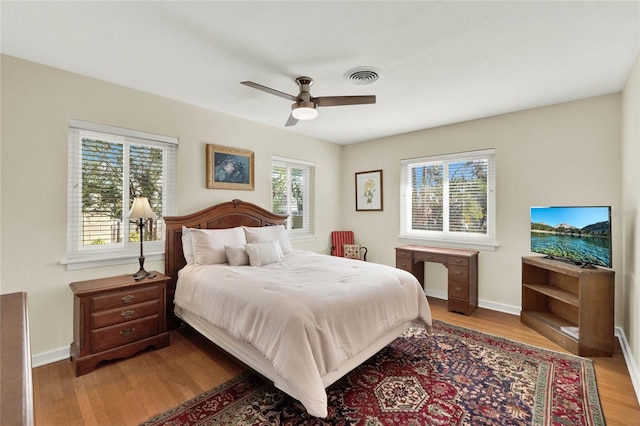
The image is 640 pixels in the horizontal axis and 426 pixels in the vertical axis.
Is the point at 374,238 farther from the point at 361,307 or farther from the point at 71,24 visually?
the point at 71,24

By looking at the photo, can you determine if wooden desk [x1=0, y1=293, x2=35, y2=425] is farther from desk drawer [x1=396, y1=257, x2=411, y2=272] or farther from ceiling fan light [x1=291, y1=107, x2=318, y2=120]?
desk drawer [x1=396, y1=257, x2=411, y2=272]

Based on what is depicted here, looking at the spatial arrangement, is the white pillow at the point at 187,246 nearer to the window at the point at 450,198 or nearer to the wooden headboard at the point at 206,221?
the wooden headboard at the point at 206,221

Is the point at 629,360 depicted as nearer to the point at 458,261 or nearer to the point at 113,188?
the point at 458,261

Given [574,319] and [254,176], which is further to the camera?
[254,176]

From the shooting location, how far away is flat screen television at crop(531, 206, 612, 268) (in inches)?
103

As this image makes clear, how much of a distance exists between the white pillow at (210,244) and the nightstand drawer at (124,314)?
58 centimetres

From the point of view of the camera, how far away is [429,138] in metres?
4.43

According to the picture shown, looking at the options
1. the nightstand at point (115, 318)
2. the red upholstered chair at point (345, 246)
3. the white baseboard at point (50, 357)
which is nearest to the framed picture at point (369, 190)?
the red upholstered chair at point (345, 246)

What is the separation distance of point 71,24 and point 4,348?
6.81 feet

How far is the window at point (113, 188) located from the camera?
2744 mm

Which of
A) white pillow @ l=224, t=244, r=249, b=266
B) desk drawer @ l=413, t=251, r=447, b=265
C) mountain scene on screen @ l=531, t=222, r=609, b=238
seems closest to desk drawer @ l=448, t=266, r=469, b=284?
desk drawer @ l=413, t=251, r=447, b=265

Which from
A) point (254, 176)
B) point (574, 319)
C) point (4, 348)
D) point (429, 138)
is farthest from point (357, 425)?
point (429, 138)

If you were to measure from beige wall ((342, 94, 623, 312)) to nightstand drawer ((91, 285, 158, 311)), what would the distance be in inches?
140

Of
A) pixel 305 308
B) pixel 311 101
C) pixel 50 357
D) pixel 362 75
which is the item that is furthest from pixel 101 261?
pixel 362 75
